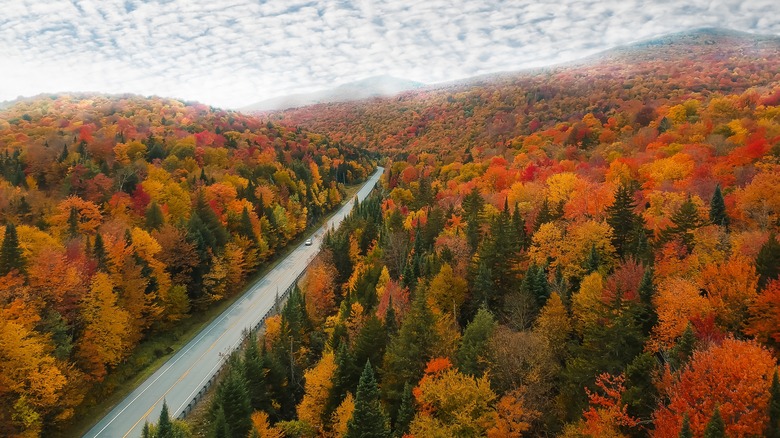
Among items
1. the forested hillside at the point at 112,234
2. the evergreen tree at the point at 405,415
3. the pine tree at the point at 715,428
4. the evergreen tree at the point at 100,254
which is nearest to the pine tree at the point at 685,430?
the pine tree at the point at 715,428

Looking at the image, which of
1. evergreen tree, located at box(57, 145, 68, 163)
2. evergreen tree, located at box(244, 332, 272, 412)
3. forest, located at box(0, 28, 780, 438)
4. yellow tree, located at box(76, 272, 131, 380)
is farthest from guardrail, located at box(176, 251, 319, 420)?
evergreen tree, located at box(57, 145, 68, 163)

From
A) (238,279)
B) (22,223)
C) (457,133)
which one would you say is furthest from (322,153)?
(22,223)

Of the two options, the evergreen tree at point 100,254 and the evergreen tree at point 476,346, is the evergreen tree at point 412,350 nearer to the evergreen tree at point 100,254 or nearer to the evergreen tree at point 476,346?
the evergreen tree at point 476,346

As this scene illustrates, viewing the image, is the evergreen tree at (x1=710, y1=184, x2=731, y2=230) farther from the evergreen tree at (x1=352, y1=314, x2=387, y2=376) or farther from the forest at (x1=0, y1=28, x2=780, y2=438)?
the evergreen tree at (x1=352, y1=314, x2=387, y2=376)

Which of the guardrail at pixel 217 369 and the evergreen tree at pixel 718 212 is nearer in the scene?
the evergreen tree at pixel 718 212

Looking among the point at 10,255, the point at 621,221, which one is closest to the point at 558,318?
the point at 621,221

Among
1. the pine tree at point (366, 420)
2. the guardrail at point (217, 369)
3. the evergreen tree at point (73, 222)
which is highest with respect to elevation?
the evergreen tree at point (73, 222)
